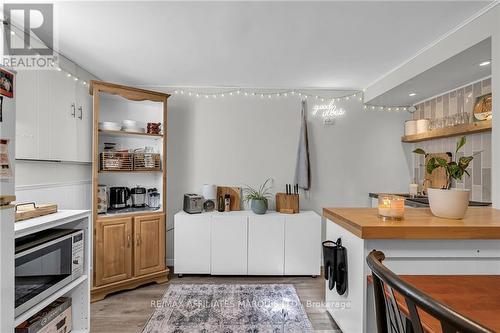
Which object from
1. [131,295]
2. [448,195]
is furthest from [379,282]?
[131,295]

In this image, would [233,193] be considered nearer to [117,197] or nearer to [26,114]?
[117,197]

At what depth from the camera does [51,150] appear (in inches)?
89.9

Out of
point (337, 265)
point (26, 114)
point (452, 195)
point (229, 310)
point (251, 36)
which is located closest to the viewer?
point (452, 195)

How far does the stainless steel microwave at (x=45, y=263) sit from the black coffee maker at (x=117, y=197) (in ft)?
3.56

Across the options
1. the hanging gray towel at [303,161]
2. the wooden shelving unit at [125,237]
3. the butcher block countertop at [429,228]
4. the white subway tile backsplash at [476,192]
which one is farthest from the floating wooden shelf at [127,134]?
the white subway tile backsplash at [476,192]

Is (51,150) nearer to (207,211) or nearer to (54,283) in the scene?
(54,283)

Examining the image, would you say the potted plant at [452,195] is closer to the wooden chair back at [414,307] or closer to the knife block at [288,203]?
the wooden chair back at [414,307]

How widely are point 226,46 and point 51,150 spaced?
1818mm

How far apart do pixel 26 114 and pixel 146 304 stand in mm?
1937

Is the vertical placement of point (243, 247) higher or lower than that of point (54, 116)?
lower

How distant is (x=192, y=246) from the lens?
3.03 metres

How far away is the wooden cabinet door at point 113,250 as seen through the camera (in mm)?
2566

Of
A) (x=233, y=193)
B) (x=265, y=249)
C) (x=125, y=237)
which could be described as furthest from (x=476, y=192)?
(x=125, y=237)
